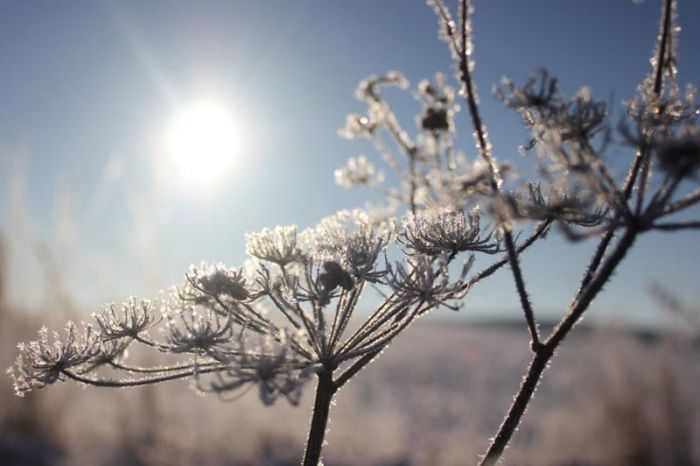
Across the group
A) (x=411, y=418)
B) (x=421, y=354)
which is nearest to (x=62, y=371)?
(x=411, y=418)

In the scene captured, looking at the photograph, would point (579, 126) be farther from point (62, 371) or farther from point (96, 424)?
point (96, 424)

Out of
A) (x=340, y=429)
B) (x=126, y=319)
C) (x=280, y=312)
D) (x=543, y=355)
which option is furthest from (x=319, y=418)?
(x=340, y=429)

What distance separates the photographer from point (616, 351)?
10117 millimetres

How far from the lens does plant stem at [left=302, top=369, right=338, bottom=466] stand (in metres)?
1.59

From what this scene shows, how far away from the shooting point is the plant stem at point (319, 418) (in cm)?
159

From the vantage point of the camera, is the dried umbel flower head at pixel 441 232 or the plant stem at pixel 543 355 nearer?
the plant stem at pixel 543 355

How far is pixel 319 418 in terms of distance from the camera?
161cm

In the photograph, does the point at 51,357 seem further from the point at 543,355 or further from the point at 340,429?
the point at 340,429

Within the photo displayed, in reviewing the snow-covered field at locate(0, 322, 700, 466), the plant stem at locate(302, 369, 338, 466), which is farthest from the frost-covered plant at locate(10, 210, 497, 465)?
the snow-covered field at locate(0, 322, 700, 466)

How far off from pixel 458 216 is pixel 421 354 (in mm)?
24544

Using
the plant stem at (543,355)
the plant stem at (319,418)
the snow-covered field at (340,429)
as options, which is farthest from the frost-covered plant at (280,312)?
the snow-covered field at (340,429)

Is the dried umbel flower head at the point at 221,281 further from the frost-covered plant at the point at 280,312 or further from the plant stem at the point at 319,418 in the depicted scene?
the plant stem at the point at 319,418

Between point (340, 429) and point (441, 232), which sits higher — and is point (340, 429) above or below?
above

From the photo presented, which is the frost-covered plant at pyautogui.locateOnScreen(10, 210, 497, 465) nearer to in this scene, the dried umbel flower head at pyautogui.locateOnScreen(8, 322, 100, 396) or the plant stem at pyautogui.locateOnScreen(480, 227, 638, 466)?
the dried umbel flower head at pyautogui.locateOnScreen(8, 322, 100, 396)
